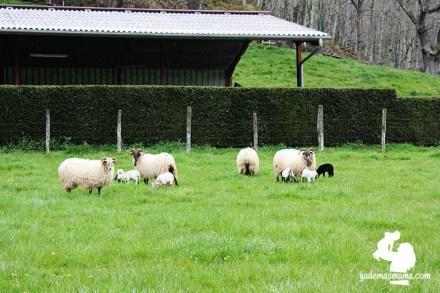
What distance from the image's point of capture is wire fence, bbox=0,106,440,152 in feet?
66.2

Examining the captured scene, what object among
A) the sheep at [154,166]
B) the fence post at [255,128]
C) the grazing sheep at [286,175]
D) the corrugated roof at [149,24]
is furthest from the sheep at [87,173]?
the corrugated roof at [149,24]

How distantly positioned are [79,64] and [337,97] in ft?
38.2

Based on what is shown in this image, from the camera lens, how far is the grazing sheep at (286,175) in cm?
1316

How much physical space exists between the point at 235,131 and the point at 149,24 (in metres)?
7.49

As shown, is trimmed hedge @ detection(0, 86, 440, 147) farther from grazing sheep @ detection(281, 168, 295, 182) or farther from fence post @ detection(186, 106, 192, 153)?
grazing sheep @ detection(281, 168, 295, 182)

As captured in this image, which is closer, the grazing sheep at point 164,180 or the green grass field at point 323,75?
the grazing sheep at point 164,180

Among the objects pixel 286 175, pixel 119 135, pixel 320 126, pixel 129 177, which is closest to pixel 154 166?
pixel 129 177

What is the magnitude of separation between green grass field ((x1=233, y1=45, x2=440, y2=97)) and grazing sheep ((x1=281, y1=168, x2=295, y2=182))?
20.4 m

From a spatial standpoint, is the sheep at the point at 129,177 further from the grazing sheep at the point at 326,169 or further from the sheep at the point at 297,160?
the grazing sheep at the point at 326,169

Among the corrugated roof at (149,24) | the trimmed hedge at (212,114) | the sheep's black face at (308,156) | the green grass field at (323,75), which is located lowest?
the sheep's black face at (308,156)

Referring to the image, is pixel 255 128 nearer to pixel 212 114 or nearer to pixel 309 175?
pixel 212 114

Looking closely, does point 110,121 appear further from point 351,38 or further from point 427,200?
point 351,38

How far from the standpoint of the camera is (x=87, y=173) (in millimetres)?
11328

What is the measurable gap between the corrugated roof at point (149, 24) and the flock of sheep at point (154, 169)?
11.0m
